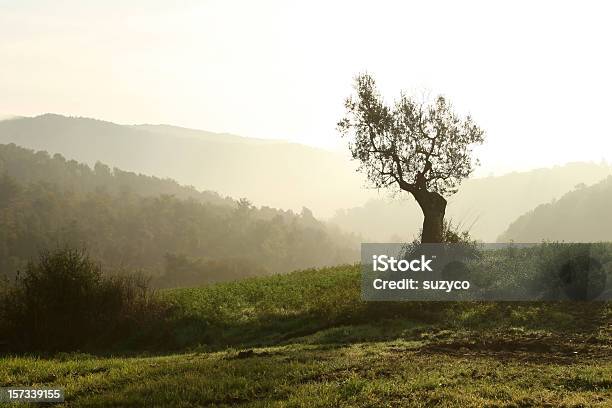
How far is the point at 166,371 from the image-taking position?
14938mm

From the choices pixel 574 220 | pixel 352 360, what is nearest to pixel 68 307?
pixel 352 360

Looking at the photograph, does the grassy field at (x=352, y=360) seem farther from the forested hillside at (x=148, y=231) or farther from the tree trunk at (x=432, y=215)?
the forested hillside at (x=148, y=231)

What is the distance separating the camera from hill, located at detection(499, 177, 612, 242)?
490 feet

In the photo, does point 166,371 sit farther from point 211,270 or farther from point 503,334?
point 211,270

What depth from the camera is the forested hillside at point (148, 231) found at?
412ft

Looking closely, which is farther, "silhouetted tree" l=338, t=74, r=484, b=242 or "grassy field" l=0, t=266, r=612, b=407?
"silhouetted tree" l=338, t=74, r=484, b=242

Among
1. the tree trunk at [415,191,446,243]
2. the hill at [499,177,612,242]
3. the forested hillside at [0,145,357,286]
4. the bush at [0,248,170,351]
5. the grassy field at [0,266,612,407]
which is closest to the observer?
the grassy field at [0,266,612,407]

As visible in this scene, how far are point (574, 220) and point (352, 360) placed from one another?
156261 mm

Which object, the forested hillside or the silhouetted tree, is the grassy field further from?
the forested hillside

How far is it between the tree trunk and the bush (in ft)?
52.8

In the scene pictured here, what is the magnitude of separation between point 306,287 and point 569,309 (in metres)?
13.9

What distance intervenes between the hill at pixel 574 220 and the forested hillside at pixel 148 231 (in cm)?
5467

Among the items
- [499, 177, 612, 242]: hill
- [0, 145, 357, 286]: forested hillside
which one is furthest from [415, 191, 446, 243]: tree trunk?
[499, 177, 612, 242]: hill

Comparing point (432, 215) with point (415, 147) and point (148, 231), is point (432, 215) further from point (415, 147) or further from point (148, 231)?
point (148, 231)
